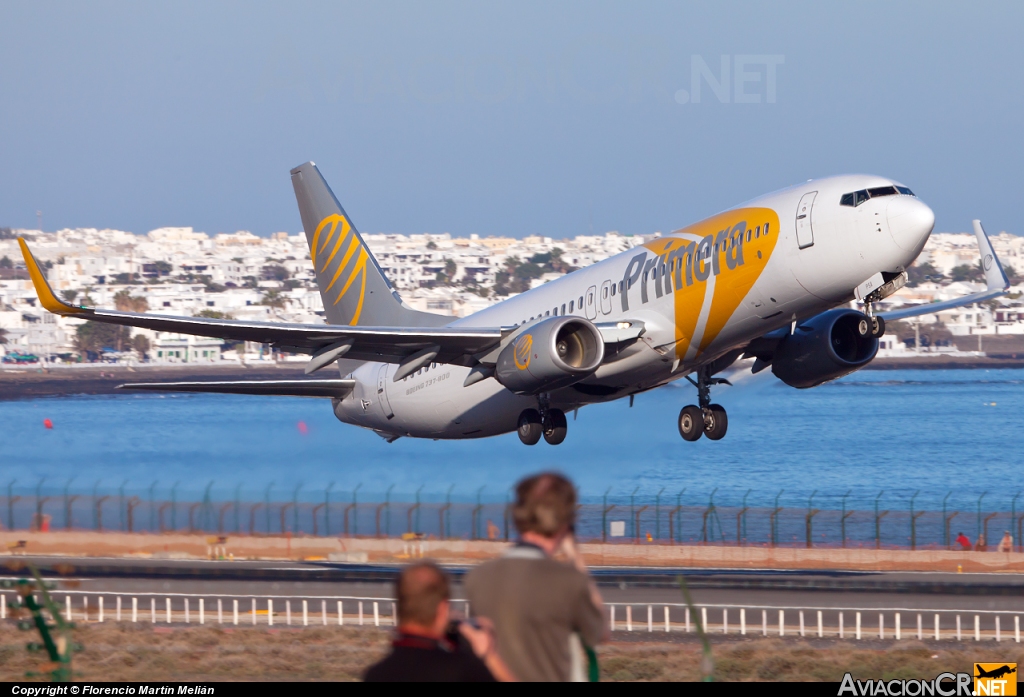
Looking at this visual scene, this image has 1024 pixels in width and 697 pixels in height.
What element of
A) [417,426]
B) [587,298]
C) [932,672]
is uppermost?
[587,298]

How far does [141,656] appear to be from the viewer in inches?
928

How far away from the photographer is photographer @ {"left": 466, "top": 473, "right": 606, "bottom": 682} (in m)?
7.64

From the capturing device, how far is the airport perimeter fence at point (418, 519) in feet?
172

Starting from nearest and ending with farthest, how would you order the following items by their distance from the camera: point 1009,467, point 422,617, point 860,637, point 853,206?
1. point 422,617
2. point 853,206
3. point 860,637
4. point 1009,467

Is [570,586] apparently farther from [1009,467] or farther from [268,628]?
[1009,467]

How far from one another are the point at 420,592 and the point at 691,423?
87.3 feet

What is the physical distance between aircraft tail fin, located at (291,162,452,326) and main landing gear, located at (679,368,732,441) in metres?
10.5

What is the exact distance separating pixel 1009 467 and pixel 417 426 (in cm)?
8497

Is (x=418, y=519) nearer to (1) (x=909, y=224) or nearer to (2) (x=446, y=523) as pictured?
(2) (x=446, y=523)

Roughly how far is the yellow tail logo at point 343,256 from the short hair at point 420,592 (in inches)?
1418

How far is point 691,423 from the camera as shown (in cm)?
3341

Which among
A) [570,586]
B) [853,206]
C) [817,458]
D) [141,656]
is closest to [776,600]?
[853,206]

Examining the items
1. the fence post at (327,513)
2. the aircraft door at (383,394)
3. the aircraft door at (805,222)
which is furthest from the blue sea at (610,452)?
the aircraft door at (805,222)

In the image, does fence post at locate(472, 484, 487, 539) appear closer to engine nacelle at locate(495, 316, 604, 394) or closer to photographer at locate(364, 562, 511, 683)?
engine nacelle at locate(495, 316, 604, 394)
